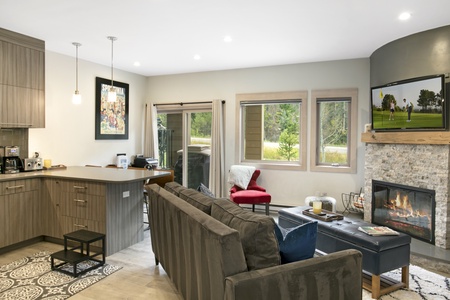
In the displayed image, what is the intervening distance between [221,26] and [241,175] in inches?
109

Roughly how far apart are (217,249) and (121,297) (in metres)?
1.54

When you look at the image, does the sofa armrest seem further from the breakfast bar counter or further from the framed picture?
the framed picture

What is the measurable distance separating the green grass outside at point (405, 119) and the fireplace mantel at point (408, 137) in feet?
0.33

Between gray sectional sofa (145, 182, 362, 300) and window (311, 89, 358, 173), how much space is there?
145 inches

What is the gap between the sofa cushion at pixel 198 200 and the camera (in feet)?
7.95

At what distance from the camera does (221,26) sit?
3834 mm

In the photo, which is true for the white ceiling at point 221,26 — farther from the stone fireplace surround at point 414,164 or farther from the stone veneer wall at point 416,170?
the stone veneer wall at point 416,170

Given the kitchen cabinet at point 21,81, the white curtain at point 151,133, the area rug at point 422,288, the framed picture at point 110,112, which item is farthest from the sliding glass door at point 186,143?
the area rug at point 422,288

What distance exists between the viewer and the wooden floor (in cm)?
278

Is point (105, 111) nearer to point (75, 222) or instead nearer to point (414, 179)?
point (75, 222)

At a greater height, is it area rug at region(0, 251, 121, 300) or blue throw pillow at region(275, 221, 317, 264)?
blue throw pillow at region(275, 221, 317, 264)

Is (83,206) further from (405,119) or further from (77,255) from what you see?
(405,119)

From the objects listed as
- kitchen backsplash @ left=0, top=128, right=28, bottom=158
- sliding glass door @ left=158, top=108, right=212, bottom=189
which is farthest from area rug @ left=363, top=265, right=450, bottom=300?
kitchen backsplash @ left=0, top=128, right=28, bottom=158

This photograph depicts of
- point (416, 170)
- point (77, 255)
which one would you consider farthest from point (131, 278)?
point (416, 170)
